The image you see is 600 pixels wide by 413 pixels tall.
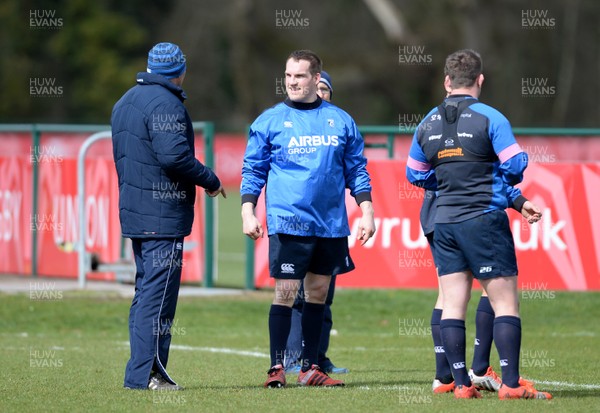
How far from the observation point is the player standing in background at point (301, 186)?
7754 mm

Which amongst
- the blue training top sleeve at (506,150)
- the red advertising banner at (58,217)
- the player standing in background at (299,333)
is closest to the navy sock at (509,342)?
the blue training top sleeve at (506,150)

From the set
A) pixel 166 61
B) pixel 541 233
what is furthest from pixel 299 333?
pixel 541 233

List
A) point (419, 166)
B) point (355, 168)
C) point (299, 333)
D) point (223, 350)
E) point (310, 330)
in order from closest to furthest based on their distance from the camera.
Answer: point (419, 166), point (355, 168), point (310, 330), point (299, 333), point (223, 350)

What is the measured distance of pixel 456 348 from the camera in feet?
24.3

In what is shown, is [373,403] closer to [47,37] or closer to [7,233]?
Result: [7,233]

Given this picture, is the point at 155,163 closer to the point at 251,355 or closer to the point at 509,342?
the point at 509,342

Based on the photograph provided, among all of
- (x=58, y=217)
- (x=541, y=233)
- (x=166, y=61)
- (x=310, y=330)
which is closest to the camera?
(x=166, y=61)

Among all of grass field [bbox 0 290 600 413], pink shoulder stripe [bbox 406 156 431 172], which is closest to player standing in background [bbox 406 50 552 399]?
pink shoulder stripe [bbox 406 156 431 172]

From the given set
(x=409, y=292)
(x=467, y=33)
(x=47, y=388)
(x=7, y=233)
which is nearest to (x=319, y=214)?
(x=47, y=388)

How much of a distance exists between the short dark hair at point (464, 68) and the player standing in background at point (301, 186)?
2.90ft

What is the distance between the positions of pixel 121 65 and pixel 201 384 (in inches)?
1750

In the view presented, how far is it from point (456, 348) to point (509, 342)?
34 centimetres

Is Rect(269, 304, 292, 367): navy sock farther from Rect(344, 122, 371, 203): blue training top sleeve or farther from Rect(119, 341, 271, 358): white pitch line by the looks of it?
Rect(119, 341, 271, 358): white pitch line

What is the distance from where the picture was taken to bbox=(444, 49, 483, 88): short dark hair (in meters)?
7.32
